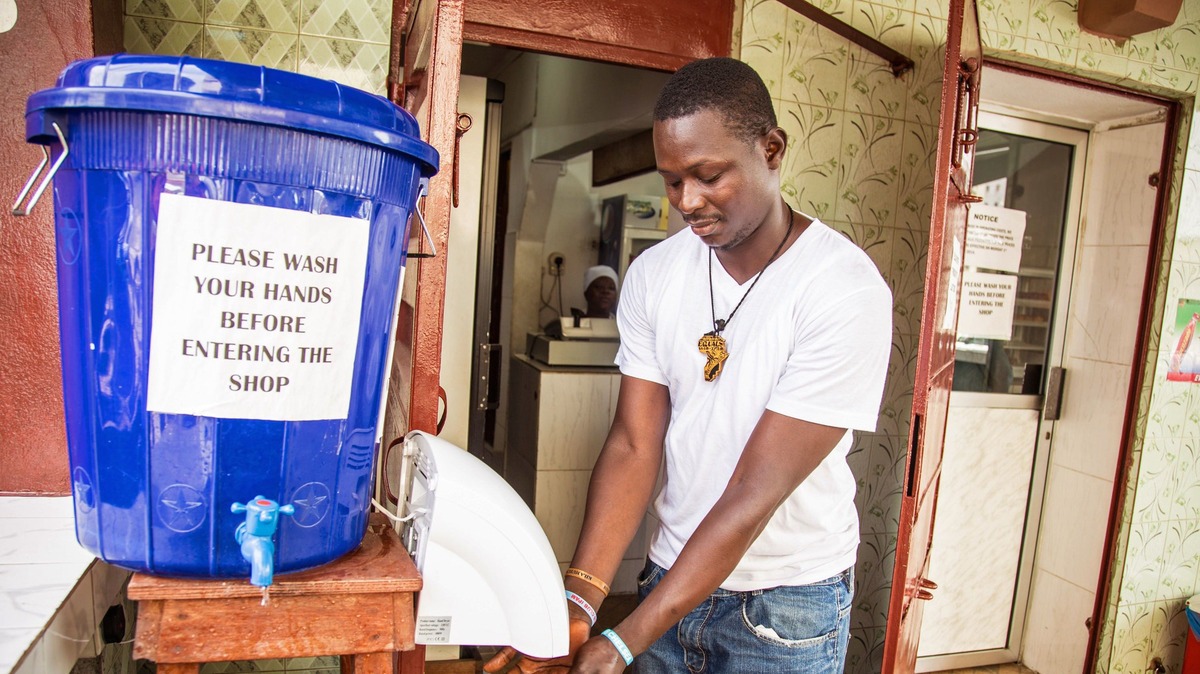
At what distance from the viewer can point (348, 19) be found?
5.99 feet

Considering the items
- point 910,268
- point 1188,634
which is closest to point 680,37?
point 910,268

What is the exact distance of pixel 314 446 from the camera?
0.76 meters

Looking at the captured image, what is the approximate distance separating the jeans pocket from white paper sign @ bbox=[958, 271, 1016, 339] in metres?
1.84

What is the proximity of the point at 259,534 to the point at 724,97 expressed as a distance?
36.4 inches

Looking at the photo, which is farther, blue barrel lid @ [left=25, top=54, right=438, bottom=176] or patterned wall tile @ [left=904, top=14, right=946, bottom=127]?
patterned wall tile @ [left=904, top=14, right=946, bottom=127]

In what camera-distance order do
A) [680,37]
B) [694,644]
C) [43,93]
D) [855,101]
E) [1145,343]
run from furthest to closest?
[1145,343]
[855,101]
[680,37]
[694,644]
[43,93]

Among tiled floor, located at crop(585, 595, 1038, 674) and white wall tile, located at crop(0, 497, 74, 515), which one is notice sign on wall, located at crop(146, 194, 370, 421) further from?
tiled floor, located at crop(585, 595, 1038, 674)

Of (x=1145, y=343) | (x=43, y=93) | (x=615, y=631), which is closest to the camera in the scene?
(x=43, y=93)

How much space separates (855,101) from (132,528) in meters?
2.31

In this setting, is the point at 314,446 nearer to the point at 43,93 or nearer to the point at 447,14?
the point at 43,93

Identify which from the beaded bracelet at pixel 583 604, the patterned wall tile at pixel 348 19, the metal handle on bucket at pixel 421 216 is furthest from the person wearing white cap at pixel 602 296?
the metal handle on bucket at pixel 421 216

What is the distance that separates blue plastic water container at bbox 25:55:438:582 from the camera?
2.22 ft

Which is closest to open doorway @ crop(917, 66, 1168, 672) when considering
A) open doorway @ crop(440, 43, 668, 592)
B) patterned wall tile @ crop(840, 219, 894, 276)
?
patterned wall tile @ crop(840, 219, 894, 276)

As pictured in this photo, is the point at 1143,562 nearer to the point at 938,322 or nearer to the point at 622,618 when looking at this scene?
the point at 938,322
